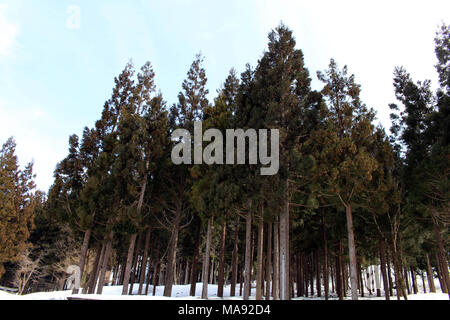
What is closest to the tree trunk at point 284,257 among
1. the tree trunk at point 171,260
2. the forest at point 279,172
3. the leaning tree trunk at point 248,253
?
the forest at point 279,172

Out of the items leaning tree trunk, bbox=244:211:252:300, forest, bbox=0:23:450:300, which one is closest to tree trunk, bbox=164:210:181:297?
forest, bbox=0:23:450:300

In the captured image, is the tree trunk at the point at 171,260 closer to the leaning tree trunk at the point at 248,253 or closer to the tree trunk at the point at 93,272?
the tree trunk at the point at 93,272

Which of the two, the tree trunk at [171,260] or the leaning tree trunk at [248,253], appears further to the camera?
the tree trunk at [171,260]

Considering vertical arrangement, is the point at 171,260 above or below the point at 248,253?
below

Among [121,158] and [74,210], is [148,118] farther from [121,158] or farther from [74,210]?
[74,210]

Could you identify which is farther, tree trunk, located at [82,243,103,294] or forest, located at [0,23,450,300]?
tree trunk, located at [82,243,103,294]

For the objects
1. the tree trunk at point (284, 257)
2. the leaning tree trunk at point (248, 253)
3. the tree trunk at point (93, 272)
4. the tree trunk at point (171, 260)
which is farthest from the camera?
→ the tree trunk at point (93, 272)

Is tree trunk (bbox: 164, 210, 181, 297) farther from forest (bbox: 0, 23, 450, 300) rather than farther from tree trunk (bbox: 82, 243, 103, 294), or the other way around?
tree trunk (bbox: 82, 243, 103, 294)

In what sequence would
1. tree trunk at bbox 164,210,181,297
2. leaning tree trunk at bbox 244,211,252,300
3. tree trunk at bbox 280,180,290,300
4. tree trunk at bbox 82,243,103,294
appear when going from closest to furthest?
tree trunk at bbox 280,180,290,300, leaning tree trunk at bbox 244,211,252,300, tree trunk at bbox 164,210,181,297, tree trunk at bbox 82,243,103,294

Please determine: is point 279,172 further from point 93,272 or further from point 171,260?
point 93,272

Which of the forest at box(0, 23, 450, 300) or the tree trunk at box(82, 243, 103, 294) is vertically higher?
the forest at box(0, 23, 450, 300)

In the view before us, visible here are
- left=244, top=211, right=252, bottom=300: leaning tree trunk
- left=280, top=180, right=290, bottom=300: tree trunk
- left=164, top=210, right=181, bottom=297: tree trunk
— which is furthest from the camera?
left=164, top=210, right=181, bottom=297: tree trunk

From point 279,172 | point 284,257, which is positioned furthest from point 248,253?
point 279,172

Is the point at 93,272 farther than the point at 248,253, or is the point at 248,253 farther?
the point at 93,272
